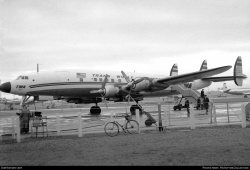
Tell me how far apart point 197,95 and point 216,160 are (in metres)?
15.9

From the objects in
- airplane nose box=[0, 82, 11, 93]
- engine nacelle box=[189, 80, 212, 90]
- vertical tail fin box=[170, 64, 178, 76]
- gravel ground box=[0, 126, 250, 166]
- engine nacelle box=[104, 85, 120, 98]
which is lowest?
gravel ground box=[0, 126, 250, 166]

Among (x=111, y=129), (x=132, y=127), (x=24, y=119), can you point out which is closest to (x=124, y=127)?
(x=132, y=127)

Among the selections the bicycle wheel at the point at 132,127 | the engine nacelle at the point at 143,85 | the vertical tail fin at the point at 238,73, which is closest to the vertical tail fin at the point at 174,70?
the vertical tail fin at the point at 238,73

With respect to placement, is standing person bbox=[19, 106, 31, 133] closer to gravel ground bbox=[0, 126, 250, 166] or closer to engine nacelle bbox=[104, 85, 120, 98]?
gravel ground bbox=[0, 126, 250, 166]

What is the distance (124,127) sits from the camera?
12125mm

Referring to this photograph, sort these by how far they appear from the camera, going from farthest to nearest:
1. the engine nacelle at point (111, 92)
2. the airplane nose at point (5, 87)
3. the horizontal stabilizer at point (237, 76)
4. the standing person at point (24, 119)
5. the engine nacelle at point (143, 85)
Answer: the horizontal stabilizer at point (237, 76) → the engine nacelle at point (111, 92) → the airplane nose at point (5, 87) → the engine nacelle at point (143, 85) → the standing person at point (24, 119)

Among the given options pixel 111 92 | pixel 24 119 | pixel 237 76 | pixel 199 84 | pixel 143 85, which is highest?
pixel 237 76

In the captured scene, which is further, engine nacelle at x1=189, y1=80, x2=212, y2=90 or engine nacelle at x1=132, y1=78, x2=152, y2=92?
engine nacelle at x1=189, y1=80, x2=212, y2=90

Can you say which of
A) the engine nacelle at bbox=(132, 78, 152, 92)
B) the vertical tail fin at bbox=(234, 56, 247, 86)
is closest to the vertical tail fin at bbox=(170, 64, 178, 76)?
the vertical tail fin at bbox=(234, 56, 247, 86)

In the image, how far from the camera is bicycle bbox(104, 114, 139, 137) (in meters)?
11.4

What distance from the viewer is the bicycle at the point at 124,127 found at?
37.4ft

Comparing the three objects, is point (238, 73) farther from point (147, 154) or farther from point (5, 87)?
point (147, 154)

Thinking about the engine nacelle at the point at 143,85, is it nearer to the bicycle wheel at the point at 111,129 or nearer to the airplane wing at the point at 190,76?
the airplane wing at the point at 190,76

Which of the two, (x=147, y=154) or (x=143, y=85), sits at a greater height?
(x=143, y=85)
